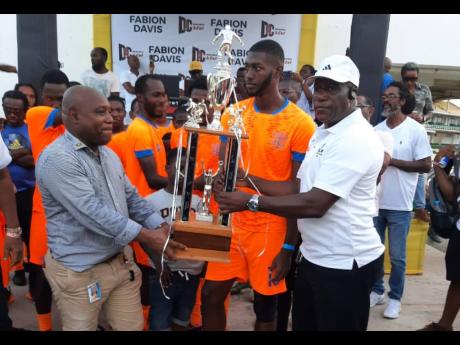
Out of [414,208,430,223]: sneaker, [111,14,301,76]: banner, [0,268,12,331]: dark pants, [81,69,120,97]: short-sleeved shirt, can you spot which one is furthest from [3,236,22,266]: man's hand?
[111,14,301,76]: banner

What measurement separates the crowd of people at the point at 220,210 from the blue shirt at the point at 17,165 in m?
0.75

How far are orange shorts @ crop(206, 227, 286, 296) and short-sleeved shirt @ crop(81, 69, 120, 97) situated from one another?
467cm

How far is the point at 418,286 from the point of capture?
4809 mm

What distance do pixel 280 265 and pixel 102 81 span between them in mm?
5093

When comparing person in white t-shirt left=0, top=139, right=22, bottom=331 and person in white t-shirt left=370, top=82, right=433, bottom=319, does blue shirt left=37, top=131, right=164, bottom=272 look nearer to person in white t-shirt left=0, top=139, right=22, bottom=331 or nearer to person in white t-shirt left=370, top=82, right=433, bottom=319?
person in white t-shirt left=0, top=139, right=22, bottom=331

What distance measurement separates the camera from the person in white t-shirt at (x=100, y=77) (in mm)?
6492

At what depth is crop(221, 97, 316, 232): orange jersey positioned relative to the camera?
244 cm

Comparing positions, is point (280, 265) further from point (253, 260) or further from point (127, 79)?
point (127, 79)

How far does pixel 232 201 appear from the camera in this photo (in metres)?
2.14

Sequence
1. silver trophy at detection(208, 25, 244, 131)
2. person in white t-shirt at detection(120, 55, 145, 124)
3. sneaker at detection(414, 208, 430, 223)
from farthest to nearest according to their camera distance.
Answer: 1. person in white t-shirt at detection(120, 55, 145, 124)
2. sneaker at detection(414, 208, 430, 223)
3. silver trophy at detection(208, 25, 244, 131)

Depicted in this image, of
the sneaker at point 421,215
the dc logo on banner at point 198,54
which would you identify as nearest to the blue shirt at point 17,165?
the sneaker at point 421,215
